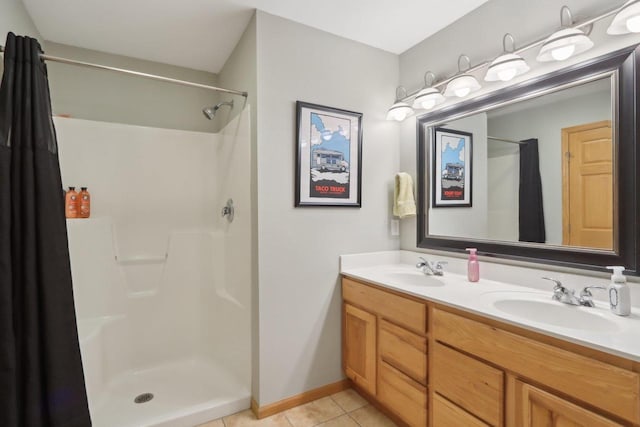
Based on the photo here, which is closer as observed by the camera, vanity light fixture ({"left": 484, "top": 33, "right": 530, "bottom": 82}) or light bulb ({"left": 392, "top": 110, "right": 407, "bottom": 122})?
vanity light fixture ({"left": 484, "top": 33, "right": 530, "bottom": 82})

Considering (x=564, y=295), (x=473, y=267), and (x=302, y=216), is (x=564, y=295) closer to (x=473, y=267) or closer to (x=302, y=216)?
(x=473, y=267)

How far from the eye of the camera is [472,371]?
1.28 meters

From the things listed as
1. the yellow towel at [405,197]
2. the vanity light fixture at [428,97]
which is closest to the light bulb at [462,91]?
the vanity light fixture at [428,97]

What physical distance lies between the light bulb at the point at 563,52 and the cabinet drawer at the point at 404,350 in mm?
1444

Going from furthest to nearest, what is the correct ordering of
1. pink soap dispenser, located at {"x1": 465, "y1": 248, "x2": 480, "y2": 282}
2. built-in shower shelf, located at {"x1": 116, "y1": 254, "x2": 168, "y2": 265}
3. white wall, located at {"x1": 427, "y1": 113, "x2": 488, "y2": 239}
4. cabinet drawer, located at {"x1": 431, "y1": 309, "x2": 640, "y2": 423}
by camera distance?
built-in shower shelf, located at {"x1": 116, "y1": 254, "x2": 168, "y2": 265} < white wall, located at {"x1": 427, "y1": 113, "x2": 488, "y2": 239} < pink soap dispenser, located at {"x1": 465, "y1": 248, "x2": 480, "y2": 282} < cabinet drawer, located at {"x1": 431, "y1": 309, "x2": 640, "y2": 423}

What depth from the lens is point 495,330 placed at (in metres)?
1.20

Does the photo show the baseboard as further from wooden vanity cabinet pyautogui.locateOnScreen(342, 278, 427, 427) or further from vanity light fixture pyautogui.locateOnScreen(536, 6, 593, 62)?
vanity light fixture pyautogui.locateOnScreen(536, 6, 593, 62)

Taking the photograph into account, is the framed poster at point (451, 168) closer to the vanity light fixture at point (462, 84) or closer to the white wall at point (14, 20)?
the vanity light fixture at point (462, 84)

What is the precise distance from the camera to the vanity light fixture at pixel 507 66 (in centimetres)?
154

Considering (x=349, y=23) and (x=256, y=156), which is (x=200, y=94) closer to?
(x=256, y=156)

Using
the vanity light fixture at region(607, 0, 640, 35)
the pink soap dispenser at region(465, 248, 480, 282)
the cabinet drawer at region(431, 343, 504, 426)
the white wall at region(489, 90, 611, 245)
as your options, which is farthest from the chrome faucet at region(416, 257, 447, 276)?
the vanity light fixture at region(607, 0, 640, 35)

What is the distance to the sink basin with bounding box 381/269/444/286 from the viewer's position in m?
1.93

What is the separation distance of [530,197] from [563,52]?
69 cm

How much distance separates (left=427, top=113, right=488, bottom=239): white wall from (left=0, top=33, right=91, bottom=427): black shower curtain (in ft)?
7.14
